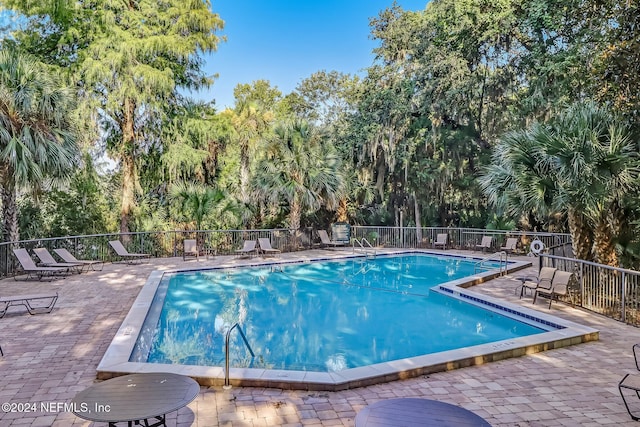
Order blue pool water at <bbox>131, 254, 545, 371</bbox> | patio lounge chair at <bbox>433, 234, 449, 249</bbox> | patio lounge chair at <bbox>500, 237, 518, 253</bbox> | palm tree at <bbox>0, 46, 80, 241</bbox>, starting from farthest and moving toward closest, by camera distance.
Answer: patio lounge chair at <bbox>433, 234, 449, 249</bbox> → patio lounge chair at <bbox>500, 237, 518, 253</bbox> → palm tree at <bbox>0, 46, 80, 241</bbox> → blue pool water at <bbox>131, 254, 545, 371</bbox>

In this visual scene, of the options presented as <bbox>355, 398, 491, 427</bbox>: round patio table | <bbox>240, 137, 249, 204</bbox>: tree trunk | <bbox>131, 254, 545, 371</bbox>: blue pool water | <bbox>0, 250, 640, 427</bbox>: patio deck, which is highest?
<bbox>240, 137, 249, 204</bbox>: tree trunk

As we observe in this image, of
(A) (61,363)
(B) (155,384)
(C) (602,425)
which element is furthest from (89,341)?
(C) (602,425)

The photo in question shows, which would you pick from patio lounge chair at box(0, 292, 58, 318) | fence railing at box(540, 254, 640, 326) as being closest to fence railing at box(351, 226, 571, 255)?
fence railing at box(540, 254, 640, 326)

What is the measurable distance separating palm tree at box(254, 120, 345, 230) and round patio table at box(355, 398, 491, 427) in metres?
12.3

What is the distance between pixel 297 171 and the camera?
1505 centimetres

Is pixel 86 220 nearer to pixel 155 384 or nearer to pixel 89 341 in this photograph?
pixel 89 341

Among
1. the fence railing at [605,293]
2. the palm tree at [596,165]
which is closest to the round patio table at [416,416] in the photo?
the fence railing at [605,293]

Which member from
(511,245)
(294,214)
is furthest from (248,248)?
(511,245)

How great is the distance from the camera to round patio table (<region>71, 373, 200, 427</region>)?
2557 mm

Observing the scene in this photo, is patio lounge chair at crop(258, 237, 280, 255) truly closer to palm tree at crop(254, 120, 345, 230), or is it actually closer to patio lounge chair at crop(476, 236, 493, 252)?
palm tree at crop(254, 120, 345, 230)

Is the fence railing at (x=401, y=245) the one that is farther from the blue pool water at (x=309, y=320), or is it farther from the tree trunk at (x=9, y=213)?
the blue pool water at (x=309, y=320)

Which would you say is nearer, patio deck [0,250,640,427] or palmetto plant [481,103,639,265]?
patio deck [0,250,640,427]

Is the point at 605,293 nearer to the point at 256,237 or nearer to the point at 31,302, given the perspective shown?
the point at 31,302

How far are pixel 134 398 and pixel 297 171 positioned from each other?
12.6 metres
